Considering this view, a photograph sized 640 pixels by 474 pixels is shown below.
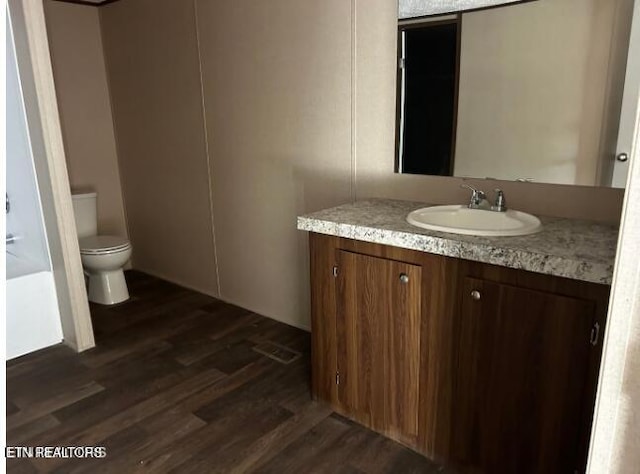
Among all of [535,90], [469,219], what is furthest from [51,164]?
[535,90]

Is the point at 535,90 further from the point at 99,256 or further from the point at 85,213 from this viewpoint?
the point at 85,213

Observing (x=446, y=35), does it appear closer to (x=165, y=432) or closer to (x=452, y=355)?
(x=452, y=355)

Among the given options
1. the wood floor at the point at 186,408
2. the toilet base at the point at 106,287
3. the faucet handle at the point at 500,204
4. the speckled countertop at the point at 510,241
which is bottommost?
the wood floor at the point at 186,408

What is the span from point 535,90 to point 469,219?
0.57m

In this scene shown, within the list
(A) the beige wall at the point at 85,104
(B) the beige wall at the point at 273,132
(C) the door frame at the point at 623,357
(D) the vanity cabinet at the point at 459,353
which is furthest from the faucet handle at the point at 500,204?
(A) the beige wall at the point at 85,104

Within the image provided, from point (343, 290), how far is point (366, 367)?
337 mm

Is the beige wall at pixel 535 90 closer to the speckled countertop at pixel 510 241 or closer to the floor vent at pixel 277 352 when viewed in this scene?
the speckled countertop at pixel 510 241

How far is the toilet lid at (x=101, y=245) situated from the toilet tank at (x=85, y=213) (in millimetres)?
81

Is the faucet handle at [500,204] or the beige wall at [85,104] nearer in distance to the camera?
the faucet handle at [500,204]

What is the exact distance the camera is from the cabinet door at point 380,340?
179cm

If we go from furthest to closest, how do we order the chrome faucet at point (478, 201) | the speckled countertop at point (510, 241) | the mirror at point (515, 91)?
the chrome faucet at point (478, 201), the mirror at point (515, 91), the speckled countertop at point (510, 241)

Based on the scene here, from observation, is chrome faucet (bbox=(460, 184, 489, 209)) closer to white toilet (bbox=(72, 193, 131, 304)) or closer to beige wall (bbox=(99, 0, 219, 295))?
beige wall (bbox=(99, 0, 219, 295))

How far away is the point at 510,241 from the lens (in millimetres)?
1529

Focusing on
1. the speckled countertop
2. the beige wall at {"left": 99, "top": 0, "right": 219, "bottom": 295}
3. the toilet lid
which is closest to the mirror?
the speckled countertop
